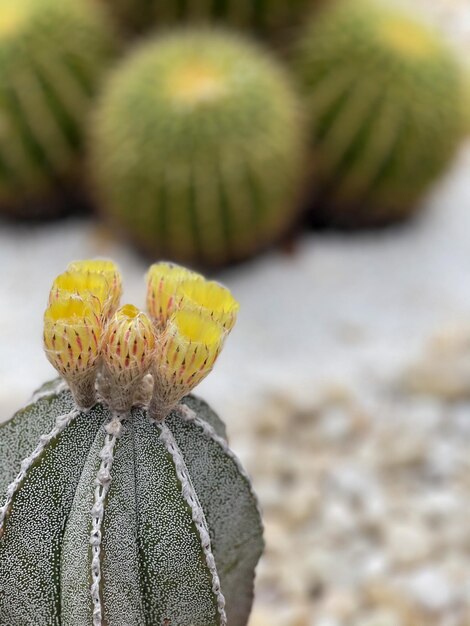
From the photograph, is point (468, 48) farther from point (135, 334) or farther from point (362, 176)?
point (135, 334)

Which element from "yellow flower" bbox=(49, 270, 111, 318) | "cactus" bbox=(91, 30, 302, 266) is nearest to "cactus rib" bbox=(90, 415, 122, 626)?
"yellow flower" bbox=(49, 270, 111, 318)

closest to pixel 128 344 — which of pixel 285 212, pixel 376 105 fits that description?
pixel 285 212

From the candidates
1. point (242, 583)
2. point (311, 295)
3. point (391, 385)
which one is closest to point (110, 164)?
point (311, 295)

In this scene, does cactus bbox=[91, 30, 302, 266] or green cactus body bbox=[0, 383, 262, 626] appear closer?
green cactus body bbox=[0, 383, 262, 626]

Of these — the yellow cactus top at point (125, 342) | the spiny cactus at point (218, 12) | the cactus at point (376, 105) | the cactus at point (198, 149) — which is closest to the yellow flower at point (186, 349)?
the yellow cactus top at point (125, 342)

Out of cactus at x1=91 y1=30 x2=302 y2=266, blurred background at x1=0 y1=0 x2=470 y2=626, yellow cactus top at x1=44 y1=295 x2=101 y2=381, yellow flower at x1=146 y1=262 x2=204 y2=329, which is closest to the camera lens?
yellow cactus top at x1=44 y1=295 x2=101 y2=381

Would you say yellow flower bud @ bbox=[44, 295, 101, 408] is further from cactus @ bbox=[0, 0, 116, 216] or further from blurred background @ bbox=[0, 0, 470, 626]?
cactus @ bbox=[0, 0, 116, 216]
